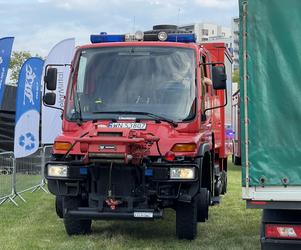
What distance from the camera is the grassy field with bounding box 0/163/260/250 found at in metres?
7.34

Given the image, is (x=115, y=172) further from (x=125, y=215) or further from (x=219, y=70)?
(x=219, y=70)

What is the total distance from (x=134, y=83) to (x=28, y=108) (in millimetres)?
5018

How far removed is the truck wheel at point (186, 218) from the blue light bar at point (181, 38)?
2.47 meters

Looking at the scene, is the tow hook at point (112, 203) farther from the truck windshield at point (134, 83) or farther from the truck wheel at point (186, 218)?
the truck windshield at point (134, 83)

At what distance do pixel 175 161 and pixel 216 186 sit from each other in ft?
10.3

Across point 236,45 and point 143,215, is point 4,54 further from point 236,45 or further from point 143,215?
point 236,45

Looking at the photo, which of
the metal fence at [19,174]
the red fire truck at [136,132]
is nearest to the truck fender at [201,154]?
the red fire truck at [136,132]

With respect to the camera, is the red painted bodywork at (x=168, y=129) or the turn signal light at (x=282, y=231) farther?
the red painted bodywork at (x=168, y=129)

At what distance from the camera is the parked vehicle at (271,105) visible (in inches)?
195

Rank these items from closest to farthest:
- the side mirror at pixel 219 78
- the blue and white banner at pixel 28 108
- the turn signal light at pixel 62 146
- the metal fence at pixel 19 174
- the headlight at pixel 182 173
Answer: the headlight at pixel 182 173
the turn signal light at pixel 62 146
the side mirror at pixel 219 78
the metal fence at pixel 19 174
the blue and white banner at pixel 28 108

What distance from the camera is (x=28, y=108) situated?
12031mm

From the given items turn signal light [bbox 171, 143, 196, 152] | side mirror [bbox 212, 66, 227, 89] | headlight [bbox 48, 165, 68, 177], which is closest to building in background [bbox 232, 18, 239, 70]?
side mirror [bbox 212, 66, 227, 89]

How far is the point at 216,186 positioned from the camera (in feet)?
32.4

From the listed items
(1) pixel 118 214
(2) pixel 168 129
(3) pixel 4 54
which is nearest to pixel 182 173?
(2) pixel 168 129
